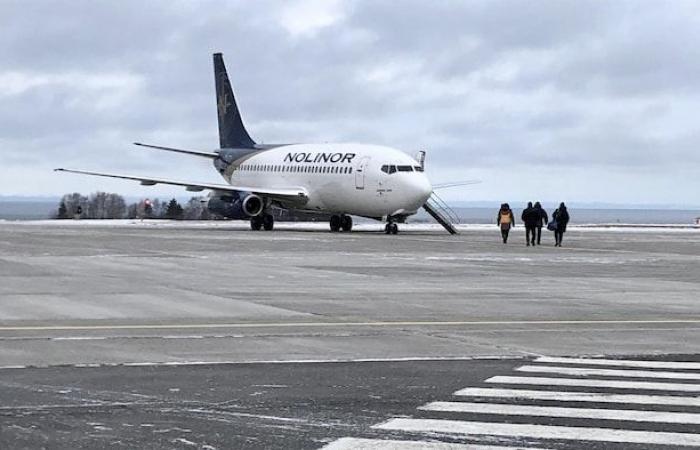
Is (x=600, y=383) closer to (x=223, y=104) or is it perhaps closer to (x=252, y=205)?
(x=252, y=205)

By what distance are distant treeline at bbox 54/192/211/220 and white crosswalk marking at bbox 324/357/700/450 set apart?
72313 millimetres

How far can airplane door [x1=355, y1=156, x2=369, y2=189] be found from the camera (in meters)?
52.7

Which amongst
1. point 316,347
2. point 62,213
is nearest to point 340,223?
point 62,213

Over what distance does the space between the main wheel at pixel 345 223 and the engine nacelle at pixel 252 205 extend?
3.65m

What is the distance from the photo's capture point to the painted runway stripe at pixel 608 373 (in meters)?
11.5

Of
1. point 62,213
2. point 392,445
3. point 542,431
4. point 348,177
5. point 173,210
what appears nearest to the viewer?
point 392,445

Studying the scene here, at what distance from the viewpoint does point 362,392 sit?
10.3m

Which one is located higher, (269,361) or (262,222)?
(262,222)

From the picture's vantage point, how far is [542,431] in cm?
860

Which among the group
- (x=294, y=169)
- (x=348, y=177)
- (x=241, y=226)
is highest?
(x=294, y=169)

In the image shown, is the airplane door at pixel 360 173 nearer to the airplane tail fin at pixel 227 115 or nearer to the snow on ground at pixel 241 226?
the snow on ground at pixel 241 226

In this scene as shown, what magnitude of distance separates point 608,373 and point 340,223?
152 feet

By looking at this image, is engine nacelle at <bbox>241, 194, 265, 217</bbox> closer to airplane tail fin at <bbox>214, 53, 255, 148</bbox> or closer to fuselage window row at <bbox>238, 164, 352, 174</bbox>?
fuselage window row at <bbox>238, 164, 352, 174</bbox>

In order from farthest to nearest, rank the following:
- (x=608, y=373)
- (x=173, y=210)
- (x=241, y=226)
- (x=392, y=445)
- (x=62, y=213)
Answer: (x=62, y=213) < (x=173, y=210) < (x=241, y=226) < (x=608, y=373) < (x=392, y=445)
